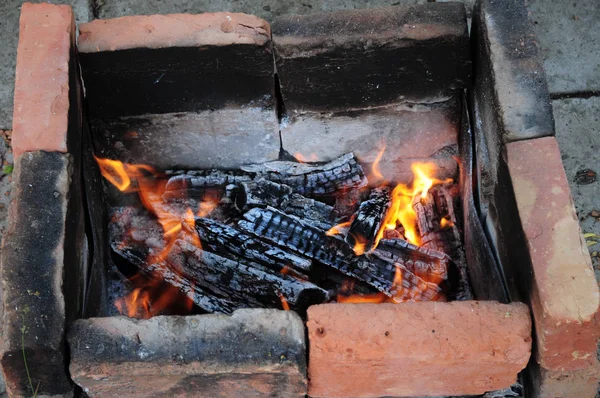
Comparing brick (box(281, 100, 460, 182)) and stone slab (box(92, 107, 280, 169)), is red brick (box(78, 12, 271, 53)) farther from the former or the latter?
brick (box(281, 100, 460, 182))

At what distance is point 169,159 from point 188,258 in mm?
556

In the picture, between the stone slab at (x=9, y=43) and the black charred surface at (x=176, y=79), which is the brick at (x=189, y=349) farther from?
the stone slab at (x=9, y=43)

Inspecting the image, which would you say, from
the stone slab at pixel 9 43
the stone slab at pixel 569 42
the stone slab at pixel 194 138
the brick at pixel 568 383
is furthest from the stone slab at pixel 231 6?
the brick at pixel 568 383

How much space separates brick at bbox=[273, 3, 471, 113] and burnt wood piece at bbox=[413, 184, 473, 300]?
1.81 ft

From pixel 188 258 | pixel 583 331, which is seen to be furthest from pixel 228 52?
pixel 583 331

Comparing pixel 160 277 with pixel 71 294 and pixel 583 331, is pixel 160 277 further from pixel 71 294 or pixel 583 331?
pixel 583 331

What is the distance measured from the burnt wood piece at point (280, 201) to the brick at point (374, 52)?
0.47 meters

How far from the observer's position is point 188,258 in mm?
3566

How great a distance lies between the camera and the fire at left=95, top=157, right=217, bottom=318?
3.55m

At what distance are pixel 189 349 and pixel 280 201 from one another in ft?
3.96

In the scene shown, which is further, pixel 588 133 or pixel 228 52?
pixel 588 133

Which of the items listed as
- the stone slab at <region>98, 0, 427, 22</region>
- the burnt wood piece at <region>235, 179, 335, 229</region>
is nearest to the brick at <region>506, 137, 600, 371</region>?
the burnt wood piece at <region>235, 179, 335, 229</region>

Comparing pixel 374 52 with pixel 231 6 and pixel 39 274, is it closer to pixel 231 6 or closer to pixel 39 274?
pixel 39 274

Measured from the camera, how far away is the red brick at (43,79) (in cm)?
304
